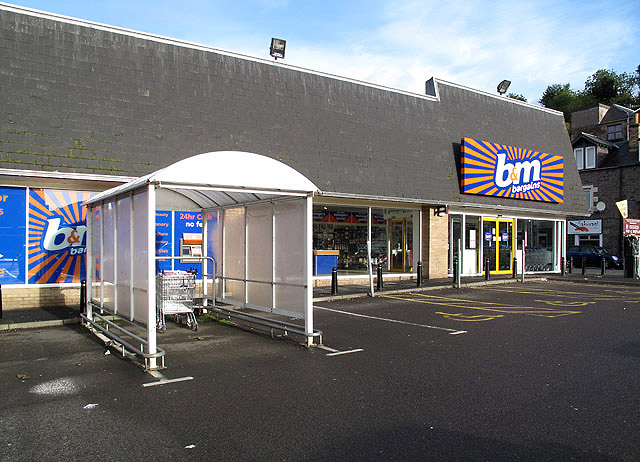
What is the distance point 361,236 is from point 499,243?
7.61 m

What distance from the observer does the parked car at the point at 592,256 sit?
3155 centimetres

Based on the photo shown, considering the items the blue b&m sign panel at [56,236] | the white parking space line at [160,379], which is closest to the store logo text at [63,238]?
the blue b&m sign panel at [56,236]

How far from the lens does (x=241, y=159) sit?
8430 mm

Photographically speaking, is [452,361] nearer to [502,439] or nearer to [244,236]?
[502,439]

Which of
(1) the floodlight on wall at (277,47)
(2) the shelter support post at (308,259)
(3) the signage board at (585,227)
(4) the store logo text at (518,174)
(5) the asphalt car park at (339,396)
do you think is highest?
(1) the floodlight on wall at (277,47)

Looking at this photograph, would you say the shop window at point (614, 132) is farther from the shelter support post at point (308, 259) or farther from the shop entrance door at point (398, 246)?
the shelter support post at point (308, 259)

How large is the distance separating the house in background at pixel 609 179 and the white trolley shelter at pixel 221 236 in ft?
103

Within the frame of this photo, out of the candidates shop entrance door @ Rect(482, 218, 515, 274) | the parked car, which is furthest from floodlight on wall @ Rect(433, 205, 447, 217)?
the parked car

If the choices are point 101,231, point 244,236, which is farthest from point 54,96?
point 244,236

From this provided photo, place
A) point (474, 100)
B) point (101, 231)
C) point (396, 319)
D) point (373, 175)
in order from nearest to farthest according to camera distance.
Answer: point (101, 231) < point (396, 319) < point (373, 175) < point (474, 100)

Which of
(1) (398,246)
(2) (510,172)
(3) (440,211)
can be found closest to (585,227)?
(2) (510,172)

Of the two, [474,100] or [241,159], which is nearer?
[241,159]

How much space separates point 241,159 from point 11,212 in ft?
24.9

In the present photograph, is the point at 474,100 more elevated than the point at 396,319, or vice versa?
the point at 474,100
